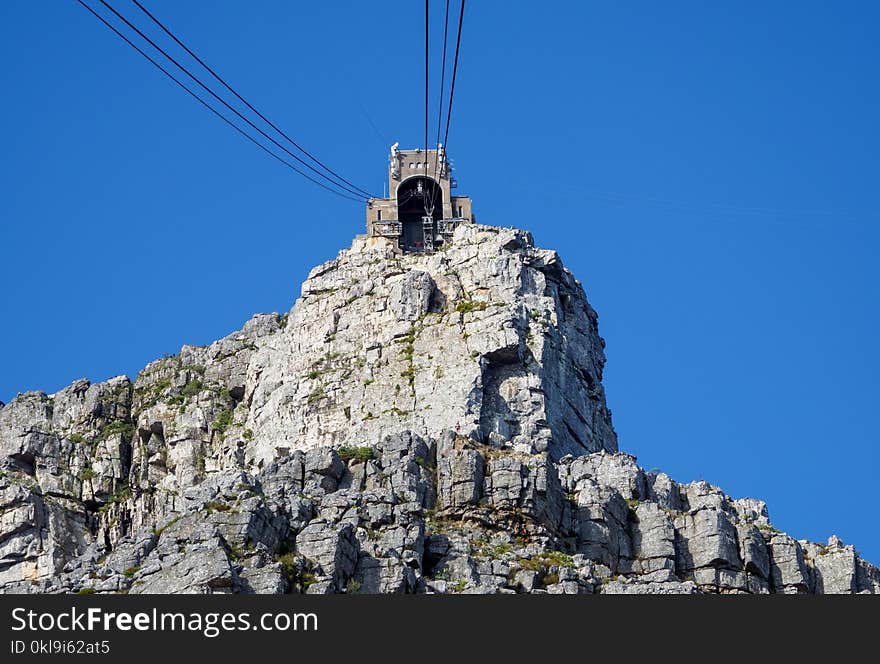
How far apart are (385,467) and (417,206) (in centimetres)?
4569

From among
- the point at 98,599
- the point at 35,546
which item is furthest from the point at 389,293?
the point at 98,599

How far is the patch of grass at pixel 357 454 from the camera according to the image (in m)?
131

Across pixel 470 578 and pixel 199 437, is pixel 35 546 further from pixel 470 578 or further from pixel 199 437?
pixel 470 578

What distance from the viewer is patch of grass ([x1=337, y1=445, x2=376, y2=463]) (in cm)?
13138

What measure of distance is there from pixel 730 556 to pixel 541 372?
2129 cm

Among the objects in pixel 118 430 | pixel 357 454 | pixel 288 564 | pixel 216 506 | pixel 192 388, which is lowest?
pixel 288 564

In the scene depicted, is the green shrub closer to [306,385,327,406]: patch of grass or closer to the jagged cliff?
the jagged cliff

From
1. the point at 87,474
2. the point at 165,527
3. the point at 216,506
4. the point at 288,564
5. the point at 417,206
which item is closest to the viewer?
the point at 288,564

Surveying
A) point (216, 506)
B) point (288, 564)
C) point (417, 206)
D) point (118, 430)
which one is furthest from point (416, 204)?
point (288, 564)

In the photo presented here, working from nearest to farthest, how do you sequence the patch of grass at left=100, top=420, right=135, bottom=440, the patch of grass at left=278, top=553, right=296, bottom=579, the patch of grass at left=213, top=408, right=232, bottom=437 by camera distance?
the patch of grass at left=278, top=553, right=296, bottom=579 → the patch of grass at left=213, top=408, right=232, bottom=437 → the patch of grass at left=100, top=420, right=135, bottom=440

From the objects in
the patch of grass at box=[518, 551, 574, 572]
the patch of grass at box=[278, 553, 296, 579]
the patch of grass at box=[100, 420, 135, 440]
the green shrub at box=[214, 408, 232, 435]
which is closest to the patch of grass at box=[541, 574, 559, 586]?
the patch of grass at box=[518, 551, 574, 572]

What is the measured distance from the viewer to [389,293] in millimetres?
152625

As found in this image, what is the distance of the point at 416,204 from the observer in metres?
173

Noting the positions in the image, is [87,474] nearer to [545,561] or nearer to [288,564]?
[545,561]
